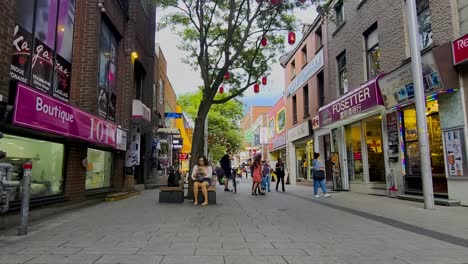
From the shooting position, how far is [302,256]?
4602mm

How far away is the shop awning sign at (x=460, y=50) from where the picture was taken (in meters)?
9.02

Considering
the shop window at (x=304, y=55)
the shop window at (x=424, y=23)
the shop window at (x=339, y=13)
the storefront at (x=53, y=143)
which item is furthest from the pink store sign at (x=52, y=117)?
the shop window at (x=304, y=55)

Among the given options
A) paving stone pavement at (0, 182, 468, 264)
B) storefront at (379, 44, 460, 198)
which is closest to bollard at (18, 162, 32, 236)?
paving stone pavement at (0, 182, 468, 264)

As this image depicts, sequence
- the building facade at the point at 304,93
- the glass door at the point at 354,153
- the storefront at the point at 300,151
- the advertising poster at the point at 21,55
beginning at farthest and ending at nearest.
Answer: the storefront at the point at 300,151 → the building facade at the point at 304,93 → the glass door at the point at 354,153 → the advertising poster at the point at 21,55

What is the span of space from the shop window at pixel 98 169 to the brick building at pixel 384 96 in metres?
9.48

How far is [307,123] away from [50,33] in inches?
614

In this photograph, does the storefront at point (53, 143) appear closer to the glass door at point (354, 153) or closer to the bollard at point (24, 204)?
the bollard at point (24, 204)

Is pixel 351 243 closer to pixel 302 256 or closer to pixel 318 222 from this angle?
pixel 302 256

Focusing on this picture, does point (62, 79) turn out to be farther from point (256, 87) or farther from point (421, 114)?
point (421, 114)

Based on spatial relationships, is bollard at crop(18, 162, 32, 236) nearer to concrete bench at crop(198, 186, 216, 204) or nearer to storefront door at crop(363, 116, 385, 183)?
concrete bench at crop(198, 186, 216, 204)

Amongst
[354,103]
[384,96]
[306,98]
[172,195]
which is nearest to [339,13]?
[354,103]

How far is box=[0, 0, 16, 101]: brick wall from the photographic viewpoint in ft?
20.7

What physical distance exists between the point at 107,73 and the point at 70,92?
3017 mm

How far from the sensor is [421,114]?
30.8 feet
